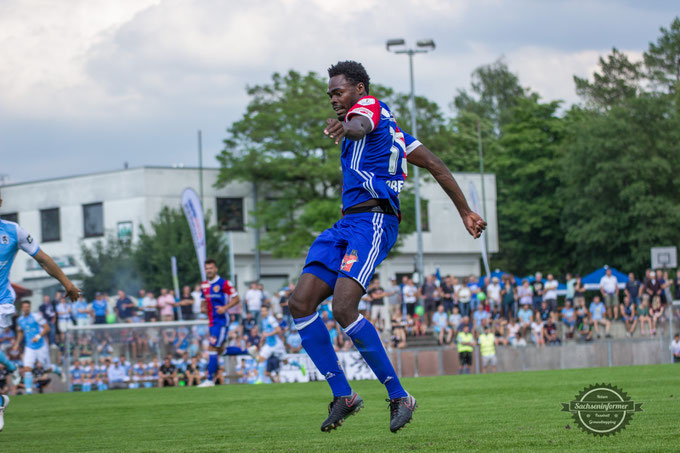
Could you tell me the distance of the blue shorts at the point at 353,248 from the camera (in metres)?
6.27

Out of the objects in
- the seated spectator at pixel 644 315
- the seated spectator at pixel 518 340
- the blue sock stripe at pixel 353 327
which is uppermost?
the blue sock stripe at pixel 353 327

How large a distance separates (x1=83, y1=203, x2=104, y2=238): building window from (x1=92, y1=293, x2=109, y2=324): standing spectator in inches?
1138

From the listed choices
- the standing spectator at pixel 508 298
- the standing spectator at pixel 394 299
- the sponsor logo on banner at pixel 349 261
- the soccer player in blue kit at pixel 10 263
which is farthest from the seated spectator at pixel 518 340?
the sponsor logo on banner at pixel 349 261

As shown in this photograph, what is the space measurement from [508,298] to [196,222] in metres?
10.5

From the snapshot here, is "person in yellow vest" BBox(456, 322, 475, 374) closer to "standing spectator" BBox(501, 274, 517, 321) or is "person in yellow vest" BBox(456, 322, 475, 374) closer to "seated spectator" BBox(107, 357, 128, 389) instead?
"standing spectator" BBox(501, 274, 517, 321)

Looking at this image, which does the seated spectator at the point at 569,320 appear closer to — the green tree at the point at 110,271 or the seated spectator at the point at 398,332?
the seated spectator at the point at 398,332

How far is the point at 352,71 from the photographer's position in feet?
21.6

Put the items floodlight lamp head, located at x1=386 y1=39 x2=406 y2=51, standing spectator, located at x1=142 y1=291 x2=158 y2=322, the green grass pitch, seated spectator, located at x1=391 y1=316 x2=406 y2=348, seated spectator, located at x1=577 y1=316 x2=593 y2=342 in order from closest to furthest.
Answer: the green grass pitch → seated spectator, located at x1=391 y1=316 x2=406 y2=348 → standing spectator, located at x1=142 y1=291 x2=158 y2=322 → seated spectator, located at x1=577 y1=316 x2=593 y2=342 → floodlight lamp head, located at x1=386 y1=39 x2=406 y2=51

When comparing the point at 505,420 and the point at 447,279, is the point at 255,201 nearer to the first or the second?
the point at 447,279

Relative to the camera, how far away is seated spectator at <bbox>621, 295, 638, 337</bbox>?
1101 inches

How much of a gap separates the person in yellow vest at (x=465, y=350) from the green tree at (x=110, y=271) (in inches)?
1018

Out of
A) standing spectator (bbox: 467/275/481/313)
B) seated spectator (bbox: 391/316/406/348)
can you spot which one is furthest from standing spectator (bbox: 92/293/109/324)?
standing spectator (bbox: 467/275/481/313)

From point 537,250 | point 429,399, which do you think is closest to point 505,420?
point 429,399

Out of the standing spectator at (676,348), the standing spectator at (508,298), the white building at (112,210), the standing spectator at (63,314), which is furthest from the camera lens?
the white building at (112,210)
